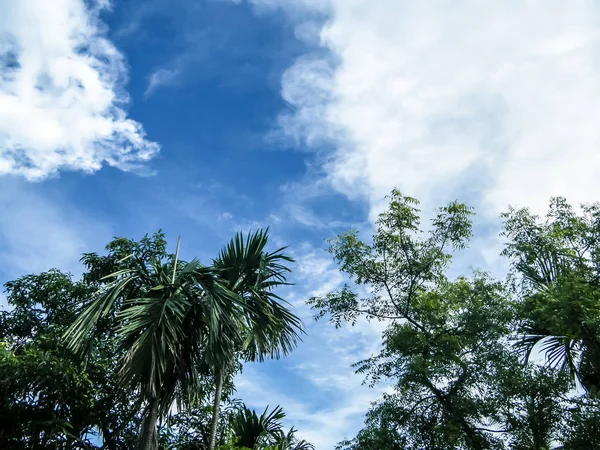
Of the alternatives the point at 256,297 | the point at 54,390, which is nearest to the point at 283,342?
the point at 256,297

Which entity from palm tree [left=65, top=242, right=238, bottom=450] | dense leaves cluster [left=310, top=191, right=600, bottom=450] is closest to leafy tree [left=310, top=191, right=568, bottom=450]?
dense leaves cluster [left=310, top=191, right=600, bottom=450]

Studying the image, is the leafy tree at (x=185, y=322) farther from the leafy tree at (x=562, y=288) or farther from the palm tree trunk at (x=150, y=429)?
the leafy tree at (x=562, y=288)

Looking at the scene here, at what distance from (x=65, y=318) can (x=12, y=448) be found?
3.23 m

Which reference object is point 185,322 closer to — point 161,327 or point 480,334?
point 161,327

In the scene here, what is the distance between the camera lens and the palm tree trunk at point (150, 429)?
27.3ft

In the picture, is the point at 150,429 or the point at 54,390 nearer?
the point at 150,429

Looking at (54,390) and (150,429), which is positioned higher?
(54,390)

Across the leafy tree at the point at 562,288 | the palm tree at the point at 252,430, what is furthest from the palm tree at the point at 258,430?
Answer: the leafy tree at the point at 562,288

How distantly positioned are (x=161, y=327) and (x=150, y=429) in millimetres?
1675

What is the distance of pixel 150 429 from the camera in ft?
27.5

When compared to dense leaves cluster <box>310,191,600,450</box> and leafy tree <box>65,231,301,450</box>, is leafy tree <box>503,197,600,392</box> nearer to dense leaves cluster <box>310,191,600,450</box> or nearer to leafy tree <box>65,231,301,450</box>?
dense leaves cluster <box>310,191,600,450</box>

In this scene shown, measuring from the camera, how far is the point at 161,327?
8.35 m

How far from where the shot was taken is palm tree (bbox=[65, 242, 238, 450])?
324 inches

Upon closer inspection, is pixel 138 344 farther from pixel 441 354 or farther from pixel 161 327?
pixel 441 354
